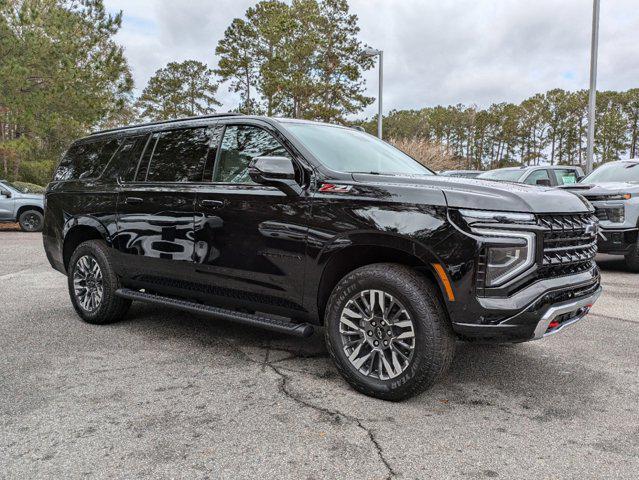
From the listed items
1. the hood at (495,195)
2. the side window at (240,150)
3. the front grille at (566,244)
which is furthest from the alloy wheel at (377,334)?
the side window at (240,150)

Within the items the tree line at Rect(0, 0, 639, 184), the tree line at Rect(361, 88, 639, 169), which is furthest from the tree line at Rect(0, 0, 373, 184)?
the tree line at Rect(361, 88, 639, 169)

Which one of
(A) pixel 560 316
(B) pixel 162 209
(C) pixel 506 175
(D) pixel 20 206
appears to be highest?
(C) pixel 506 175

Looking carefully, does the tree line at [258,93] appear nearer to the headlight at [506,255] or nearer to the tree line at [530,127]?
the tree line at [530,127]

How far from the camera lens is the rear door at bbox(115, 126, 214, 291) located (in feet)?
14.7

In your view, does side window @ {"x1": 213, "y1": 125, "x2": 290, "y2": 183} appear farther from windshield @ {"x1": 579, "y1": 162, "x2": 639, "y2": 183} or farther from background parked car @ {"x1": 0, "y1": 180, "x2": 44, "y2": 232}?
background parked car @ {"x1": 0, "y1": 180, "x2": 44, "y2": 232}

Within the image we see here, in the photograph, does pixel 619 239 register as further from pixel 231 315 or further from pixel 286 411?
pixel 286 411

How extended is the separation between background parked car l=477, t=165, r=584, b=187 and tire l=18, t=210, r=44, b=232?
13.0 m

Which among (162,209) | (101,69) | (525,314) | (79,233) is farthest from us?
(101,69)

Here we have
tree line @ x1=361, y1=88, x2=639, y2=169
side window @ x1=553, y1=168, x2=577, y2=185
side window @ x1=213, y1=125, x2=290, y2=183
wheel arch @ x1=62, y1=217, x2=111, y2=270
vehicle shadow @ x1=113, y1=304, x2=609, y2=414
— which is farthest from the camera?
tree line @ x1=361, y1=88, x2=639, y2=169

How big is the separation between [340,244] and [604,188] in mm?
6453

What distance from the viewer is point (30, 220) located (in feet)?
54.6

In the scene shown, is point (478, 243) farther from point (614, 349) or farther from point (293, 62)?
point (293, 62)

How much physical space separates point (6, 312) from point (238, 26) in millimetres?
38720

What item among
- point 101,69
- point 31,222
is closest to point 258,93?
point 101,69
